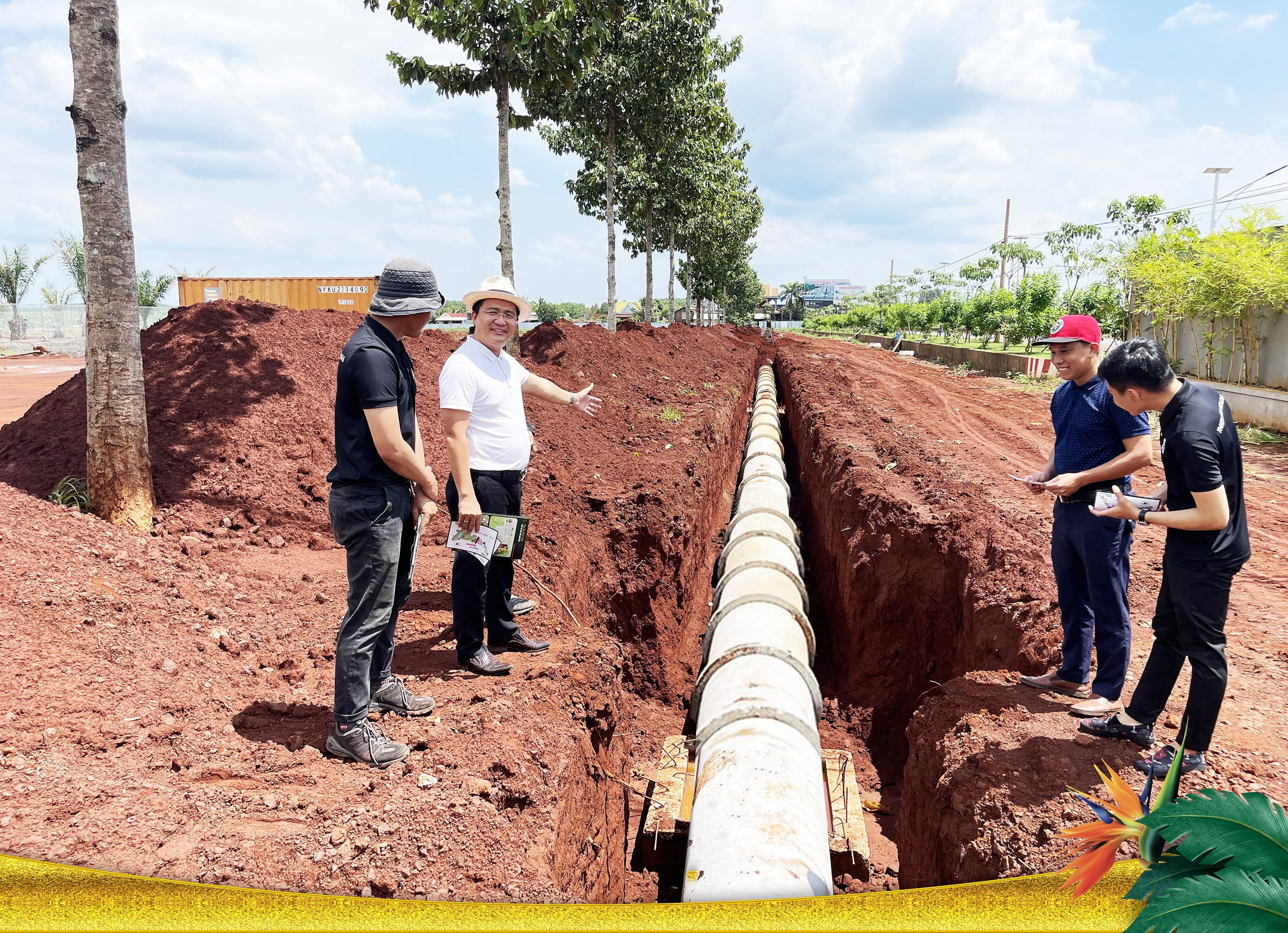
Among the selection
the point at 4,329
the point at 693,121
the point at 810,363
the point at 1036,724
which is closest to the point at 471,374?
the point at 1036,724

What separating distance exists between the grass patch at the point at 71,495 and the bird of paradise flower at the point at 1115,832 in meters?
5.98

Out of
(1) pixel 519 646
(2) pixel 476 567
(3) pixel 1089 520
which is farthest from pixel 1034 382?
(2) pixel 476 567

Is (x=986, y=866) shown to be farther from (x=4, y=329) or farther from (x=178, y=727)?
(x=4, y=329)

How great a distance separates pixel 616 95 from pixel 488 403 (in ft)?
62.2

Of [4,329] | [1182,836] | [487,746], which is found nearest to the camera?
[1182,836]

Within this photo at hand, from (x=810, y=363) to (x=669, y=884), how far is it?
17555 millimetres

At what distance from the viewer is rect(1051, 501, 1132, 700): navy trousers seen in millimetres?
3533

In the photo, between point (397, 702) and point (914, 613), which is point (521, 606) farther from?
point (914, 613)

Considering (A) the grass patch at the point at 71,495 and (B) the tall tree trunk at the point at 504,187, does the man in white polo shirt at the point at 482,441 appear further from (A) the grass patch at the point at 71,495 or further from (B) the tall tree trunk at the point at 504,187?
(B) the tall tree trunk at the point at 504,187

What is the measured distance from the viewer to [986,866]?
9.59 feet

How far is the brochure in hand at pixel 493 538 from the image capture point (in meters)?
3.52

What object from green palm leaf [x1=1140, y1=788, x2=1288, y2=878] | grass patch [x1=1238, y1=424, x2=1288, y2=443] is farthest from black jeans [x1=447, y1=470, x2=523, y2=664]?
grass patch [x1=1238, y1=424, x2=1288, y2=443]

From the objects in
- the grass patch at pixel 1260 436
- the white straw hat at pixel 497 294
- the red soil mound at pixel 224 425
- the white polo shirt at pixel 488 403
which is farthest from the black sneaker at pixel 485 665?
the grass patch at pixel 1260 436

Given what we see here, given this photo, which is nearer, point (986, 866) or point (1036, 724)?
point (986, 866)
